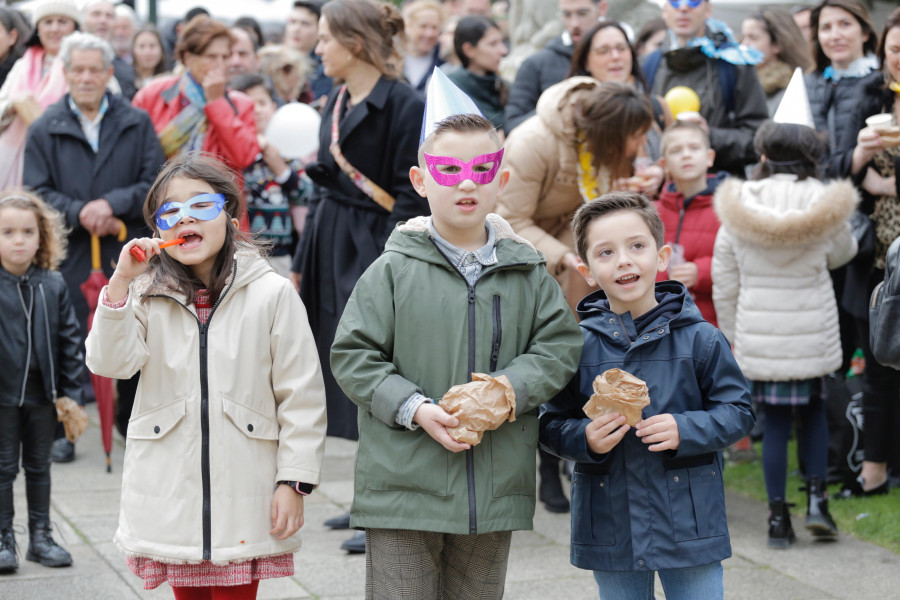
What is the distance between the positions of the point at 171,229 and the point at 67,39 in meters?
3.65

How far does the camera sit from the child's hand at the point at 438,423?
9.89ft

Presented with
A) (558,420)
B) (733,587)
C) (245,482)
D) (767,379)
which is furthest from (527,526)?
(767,379)

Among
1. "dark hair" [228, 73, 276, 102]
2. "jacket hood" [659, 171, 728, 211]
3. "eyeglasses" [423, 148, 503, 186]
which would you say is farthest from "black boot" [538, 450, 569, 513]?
"dark hair" [228, 73, 276, 102]

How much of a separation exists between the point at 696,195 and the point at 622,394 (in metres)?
2.90

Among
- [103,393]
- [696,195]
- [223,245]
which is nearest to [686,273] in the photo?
[696,195]

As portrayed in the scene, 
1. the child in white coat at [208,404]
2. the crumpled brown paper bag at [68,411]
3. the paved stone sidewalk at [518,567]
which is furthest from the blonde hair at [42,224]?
the child in white coat at [208,404]

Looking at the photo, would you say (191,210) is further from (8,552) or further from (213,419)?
(8,552)

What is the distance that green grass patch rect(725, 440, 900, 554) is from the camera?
5.42 meters

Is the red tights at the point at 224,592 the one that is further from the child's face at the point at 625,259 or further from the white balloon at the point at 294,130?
the white balloon at the point at 294,130

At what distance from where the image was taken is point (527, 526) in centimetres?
325

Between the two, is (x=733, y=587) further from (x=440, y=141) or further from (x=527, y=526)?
(x=440, y=141)

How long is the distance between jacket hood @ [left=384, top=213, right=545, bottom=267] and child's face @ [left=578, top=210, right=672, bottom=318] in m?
0.18

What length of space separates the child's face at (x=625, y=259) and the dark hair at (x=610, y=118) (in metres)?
1.92

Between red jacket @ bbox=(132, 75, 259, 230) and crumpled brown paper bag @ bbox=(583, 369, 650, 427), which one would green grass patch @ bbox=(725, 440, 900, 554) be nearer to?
crumpled brown paper bag @ bbox=(583, 369, 650, 427)
